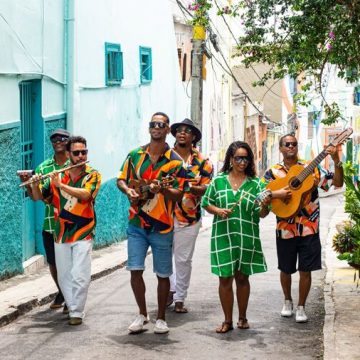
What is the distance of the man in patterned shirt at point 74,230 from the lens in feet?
29.7

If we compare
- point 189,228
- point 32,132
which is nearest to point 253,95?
point 32,132

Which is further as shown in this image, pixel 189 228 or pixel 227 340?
pixel 189 228

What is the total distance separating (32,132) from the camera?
13281 mm

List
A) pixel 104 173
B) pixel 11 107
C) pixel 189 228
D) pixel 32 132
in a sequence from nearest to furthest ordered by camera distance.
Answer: pixel 189 228 → pixel 11 107 → pixel 32 132 → pixel 104 173

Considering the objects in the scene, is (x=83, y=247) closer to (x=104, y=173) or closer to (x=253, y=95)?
(x=104, y=173)

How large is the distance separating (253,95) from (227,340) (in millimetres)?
43300

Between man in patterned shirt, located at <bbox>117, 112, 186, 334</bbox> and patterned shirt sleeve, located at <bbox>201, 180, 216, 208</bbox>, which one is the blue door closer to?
man in patterned shirt, located at <bbox>117, 112, 186, 334</bbox>

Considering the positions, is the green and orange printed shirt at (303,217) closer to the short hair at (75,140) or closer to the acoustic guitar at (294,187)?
the acoustic guitar at (294,187)

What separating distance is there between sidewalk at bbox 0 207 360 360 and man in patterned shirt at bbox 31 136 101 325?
75 cm

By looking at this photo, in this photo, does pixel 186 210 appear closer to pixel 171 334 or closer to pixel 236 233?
pixel 236 233

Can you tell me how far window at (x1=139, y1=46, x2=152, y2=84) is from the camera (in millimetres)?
19609

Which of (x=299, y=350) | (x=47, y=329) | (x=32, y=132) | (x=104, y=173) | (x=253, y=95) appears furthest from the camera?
(x=253, y=95)

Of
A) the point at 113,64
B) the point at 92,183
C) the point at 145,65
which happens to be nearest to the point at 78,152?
the point at 92,183

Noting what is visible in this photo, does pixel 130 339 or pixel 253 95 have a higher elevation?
pixel 253 95
